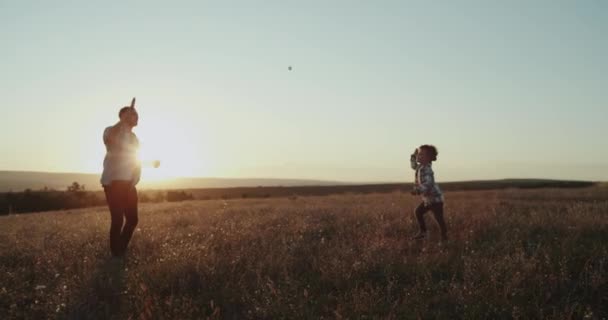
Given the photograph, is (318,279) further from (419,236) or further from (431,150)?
(431,150)

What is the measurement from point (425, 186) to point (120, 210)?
5.19 metres

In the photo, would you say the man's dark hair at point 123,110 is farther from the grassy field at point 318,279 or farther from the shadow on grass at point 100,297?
the shadow on grass at point 100,297

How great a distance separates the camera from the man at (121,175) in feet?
23.2

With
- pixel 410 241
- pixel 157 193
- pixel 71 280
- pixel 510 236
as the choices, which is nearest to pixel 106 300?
pixel 71 280

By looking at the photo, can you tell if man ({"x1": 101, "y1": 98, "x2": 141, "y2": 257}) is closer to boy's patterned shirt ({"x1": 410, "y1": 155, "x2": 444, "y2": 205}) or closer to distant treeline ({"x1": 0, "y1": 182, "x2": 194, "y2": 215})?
boy's patterned shirt ({"x1": 410, "y1": 155, "x2": 444, "y2": 205})

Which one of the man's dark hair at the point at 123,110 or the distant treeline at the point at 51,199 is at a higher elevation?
the man's dark hair at the point at 123,110

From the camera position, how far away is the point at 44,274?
629 cm

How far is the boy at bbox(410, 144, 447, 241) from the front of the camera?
862 centimetres

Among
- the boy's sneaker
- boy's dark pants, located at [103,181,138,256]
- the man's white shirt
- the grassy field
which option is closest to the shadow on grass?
the grassy field

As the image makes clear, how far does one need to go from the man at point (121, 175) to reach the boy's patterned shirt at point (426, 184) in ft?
16.1

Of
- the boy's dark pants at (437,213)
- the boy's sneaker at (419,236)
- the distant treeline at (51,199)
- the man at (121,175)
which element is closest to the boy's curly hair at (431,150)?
the boy's dark pants at (437,213)

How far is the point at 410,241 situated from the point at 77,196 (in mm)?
41848

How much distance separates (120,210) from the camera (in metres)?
7.12

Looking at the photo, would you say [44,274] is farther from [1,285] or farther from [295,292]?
[295,292]
